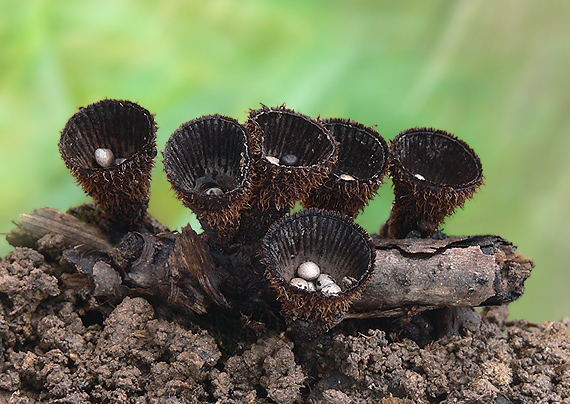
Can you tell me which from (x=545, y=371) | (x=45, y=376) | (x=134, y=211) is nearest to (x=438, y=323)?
(x=545, y=371)

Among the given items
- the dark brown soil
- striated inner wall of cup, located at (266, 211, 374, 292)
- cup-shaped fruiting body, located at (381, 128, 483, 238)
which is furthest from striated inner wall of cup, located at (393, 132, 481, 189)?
→ the dark brown soil

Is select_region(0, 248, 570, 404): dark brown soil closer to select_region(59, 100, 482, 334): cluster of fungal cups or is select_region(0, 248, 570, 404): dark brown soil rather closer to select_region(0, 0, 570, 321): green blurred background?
select_region(59, 100, 482, 334): cluster of fungal cups

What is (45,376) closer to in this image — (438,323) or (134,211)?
(134,211)

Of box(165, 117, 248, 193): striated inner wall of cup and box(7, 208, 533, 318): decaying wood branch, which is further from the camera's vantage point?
box(7, 208, 533, 318): decaying wood branch

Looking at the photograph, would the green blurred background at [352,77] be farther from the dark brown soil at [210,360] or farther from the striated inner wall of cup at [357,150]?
the dark brown soil at [210,360]

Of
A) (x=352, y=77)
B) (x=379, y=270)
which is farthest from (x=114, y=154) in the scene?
(x=352, y=77)
